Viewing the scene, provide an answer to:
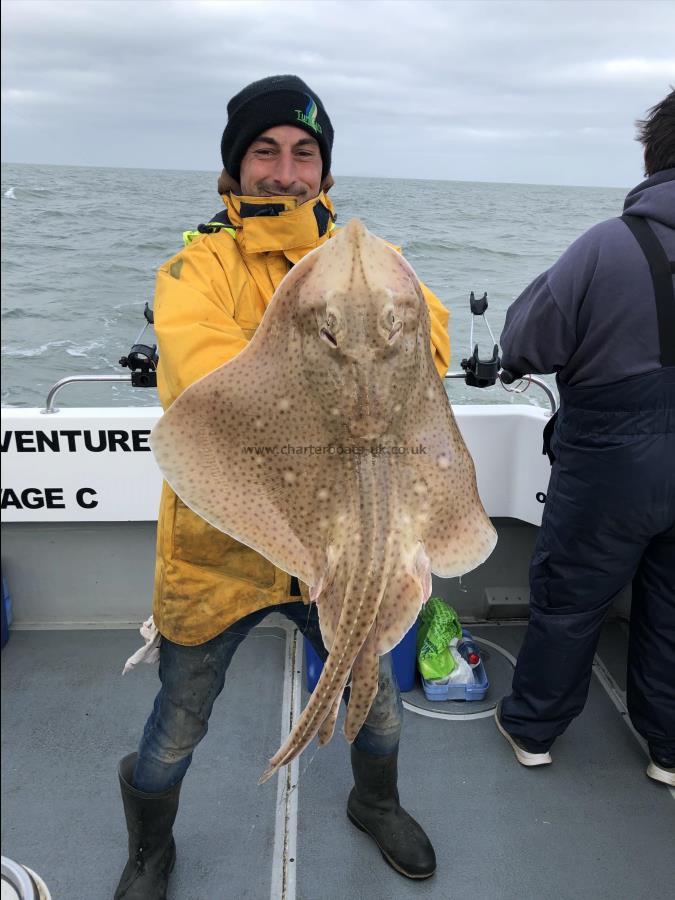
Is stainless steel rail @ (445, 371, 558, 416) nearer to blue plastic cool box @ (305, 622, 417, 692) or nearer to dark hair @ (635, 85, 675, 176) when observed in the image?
dark hair @ (635, 85, 675, 176)

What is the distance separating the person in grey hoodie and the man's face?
3.56ft

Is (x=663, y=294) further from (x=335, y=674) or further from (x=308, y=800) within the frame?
(x=308, y=800)

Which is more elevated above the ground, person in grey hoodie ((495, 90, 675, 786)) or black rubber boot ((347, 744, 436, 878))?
person in grey hoodie ((495, 90, 675, 786))

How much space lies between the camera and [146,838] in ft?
→ 7.82

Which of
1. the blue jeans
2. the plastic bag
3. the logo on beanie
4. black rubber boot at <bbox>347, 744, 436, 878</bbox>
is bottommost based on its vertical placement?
black rubber boot at <bbox>347, 744, 436, 878</bbox>

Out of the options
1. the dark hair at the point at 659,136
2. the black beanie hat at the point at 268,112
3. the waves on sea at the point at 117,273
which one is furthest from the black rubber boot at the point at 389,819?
the waves on sea at the point at 117,273

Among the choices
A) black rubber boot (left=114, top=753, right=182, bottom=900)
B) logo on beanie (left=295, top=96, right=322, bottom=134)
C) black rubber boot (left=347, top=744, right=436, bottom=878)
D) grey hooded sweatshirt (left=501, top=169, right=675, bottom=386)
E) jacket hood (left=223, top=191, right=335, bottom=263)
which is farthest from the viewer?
black rubber boot (left=347, top=744, right=436, bottom=878)

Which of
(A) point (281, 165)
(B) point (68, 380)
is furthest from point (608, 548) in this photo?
(B) point (68, 380)

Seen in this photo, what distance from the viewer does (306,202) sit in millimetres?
1959

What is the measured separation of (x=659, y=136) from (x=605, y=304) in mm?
747

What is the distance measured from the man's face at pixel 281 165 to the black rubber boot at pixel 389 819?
6.81ft

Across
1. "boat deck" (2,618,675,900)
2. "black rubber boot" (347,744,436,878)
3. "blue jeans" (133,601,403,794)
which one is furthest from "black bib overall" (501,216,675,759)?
"blue jeans" (133,601,403,794)

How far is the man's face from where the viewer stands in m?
2.02

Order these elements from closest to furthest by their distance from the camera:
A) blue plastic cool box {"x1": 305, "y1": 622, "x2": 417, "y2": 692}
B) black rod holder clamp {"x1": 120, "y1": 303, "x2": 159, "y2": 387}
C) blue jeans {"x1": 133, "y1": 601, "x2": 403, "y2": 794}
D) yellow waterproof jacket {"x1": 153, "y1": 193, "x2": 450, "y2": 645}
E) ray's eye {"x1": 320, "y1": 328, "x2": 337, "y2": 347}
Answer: ray's eye {"x1": 320, "y1": 328, "x2": 337, "y2": 347}, yellow waterproof jacket {"x1": 153, "y1": 193, "x2": 450, "y2": 645}, blue jeans {"x1": 133, "y1": 601, "x2": 403, "y2": 794}, black rod holder clamp {"x1": 120, "y1": 303, "x2": 159, "y2": 387}, blue plastic cool box {"x1": 305, "y1": 622, "x2": 417, "y2": 692}
